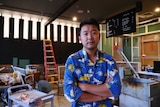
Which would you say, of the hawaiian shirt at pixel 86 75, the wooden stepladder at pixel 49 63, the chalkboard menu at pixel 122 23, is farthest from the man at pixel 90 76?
the wooden stepladder at pixel 49 63

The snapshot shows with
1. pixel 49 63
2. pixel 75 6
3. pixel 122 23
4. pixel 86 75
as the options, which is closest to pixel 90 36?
pixel 86 75

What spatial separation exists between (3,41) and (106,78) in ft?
17.2

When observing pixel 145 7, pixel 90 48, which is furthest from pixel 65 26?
pixel 90 48

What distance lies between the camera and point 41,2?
4137 mm

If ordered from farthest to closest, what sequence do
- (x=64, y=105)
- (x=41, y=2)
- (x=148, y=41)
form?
(x=148, y=41)
(x=41, y=2)
(x=64, y=105)

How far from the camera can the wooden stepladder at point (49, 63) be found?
5871 mm

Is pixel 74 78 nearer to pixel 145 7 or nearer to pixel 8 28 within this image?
pixel 145 7

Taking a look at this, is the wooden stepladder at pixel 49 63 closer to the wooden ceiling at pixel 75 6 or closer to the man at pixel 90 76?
the wooden ceiling at pixel 75 6

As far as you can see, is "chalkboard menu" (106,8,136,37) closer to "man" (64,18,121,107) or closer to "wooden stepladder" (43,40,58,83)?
"wooden stepladder" (43,40,58,83)

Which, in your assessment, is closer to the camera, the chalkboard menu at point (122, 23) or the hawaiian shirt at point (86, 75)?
the hawaiian shirt at point (86, 75)

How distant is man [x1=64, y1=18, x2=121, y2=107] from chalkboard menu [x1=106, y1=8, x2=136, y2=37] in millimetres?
3438

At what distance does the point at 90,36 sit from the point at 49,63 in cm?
524

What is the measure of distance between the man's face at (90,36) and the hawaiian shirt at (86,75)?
7 centimetres

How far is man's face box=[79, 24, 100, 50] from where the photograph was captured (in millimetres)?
1030
